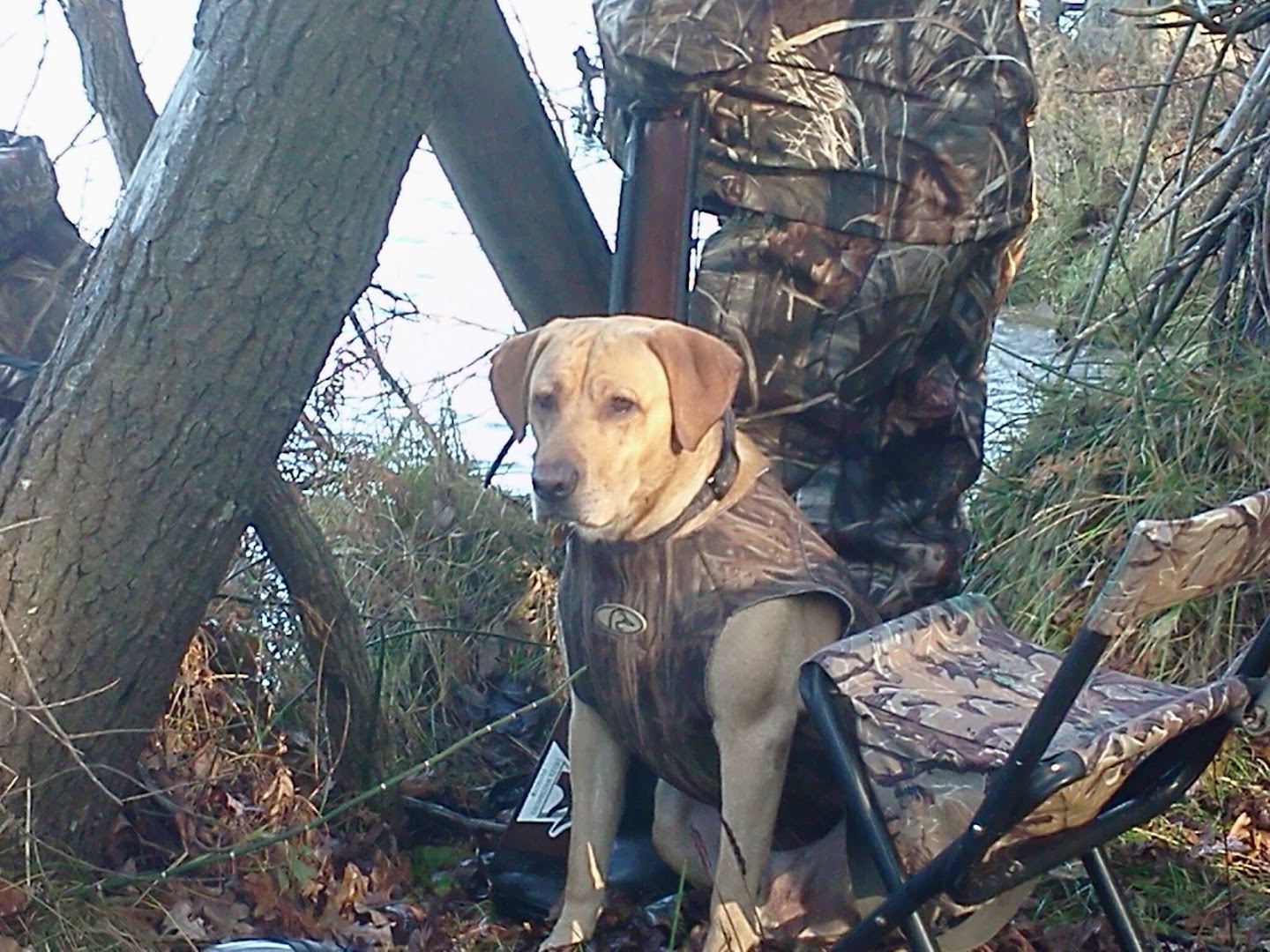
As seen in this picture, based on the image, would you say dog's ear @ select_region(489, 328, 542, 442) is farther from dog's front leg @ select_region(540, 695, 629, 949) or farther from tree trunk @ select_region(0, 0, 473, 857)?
dog's front leg @ select_region(540, 695, 629, 949)

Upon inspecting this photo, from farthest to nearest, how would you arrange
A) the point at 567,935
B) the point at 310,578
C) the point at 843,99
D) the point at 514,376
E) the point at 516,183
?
the point at 516,183
the point at 310,578
the point at 843,99
the point at 567,935
the point at 514,376

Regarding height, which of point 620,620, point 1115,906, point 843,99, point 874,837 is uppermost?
point 843,99

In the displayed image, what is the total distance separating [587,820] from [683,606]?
0.62 m

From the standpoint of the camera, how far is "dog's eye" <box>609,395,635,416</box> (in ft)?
9.59

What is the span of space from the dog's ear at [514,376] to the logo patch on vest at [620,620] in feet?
1.31

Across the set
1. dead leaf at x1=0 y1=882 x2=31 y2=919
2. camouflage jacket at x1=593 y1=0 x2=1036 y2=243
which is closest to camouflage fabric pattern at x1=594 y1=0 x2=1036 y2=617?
camouflage jacket at x1=593 y1=0 x2=1036 y2=243

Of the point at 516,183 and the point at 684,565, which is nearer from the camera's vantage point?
the point at 684,565

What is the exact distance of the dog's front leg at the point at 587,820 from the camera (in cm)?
329

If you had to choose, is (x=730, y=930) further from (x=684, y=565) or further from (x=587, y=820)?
(x=684, y=565)

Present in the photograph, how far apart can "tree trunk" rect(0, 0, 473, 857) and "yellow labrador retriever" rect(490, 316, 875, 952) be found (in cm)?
47

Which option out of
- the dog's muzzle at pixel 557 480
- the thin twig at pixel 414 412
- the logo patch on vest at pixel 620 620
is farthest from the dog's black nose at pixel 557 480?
the thin twig at pixel 414 412

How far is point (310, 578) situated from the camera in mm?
3648

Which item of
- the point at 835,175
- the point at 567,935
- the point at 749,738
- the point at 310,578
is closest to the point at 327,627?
the point at 310,578

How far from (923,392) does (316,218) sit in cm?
159
